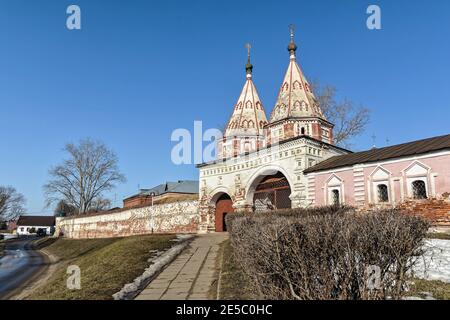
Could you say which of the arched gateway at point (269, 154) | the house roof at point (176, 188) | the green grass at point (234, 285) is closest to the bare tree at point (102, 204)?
the house roof at point (176, 188)

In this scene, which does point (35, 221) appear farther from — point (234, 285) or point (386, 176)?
point (234, 285)

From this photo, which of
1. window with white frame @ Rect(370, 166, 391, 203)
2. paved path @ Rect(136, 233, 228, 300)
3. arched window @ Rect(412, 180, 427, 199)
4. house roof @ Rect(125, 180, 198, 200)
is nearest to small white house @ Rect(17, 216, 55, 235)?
house roof @ Rect(125, 180, 198, 200)

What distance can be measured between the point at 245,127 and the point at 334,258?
75.7 ft

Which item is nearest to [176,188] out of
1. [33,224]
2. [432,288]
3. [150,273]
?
[150,273]

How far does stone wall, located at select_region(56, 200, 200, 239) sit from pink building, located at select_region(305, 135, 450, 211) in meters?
11.5

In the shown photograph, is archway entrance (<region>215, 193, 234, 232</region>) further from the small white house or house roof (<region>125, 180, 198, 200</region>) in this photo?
the small white house

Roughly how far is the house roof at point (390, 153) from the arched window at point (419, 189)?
1338 millimetres

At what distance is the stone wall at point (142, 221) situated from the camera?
1066 inches

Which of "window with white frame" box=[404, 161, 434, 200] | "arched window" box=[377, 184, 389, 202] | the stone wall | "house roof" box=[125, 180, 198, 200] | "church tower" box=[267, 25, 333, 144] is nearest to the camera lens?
"window with white frame" box=[404, 161, 434, 200]

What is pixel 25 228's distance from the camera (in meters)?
90.4

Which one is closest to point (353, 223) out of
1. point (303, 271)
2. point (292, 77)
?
point (303, 271)

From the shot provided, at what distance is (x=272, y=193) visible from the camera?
70.6 ft

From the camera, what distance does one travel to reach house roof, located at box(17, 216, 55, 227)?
9131cm

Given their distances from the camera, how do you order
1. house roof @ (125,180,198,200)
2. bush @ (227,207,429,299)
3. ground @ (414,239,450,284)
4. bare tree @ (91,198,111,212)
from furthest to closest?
bare tree @ (91,198,111,212)
house roof @ (125,180,198,200)
ground @ (414,239,450,284)
bush @ (227,207,429,299)
